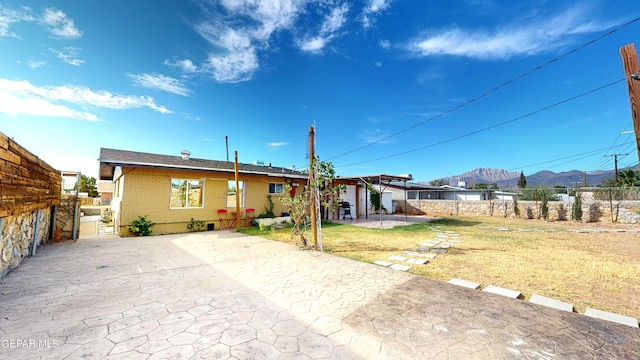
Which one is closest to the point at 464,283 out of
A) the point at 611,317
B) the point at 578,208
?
the point at 611,317

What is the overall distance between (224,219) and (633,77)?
12155 mm

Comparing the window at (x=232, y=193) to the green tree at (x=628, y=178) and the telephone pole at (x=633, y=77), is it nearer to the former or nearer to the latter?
the telephone pole at (x=633, y=77)

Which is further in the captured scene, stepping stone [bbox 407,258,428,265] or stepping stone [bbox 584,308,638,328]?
stepping stone [bbox 407,258,428,265]

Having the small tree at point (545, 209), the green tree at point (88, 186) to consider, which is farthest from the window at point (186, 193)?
the green tree at point (88, 186)

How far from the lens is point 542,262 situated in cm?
531

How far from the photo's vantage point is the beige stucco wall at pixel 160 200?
8859 millimetres

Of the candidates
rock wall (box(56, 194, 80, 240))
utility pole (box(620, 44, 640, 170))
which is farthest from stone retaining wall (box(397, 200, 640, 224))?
rock wall (box(56, 194, 80, 240))

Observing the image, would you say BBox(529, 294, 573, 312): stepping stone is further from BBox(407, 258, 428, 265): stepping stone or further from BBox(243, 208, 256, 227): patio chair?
BBox(243, 208, 256, 227): patio chair

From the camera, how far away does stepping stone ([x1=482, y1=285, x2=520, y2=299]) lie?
11.3 feet

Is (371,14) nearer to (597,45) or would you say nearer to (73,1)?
(597,45)

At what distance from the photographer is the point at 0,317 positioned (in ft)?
9.01

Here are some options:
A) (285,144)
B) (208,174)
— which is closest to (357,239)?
(208,174)

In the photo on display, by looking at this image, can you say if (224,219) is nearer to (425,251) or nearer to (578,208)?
(425,251)

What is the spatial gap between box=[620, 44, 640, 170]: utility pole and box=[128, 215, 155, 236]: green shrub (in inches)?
477
